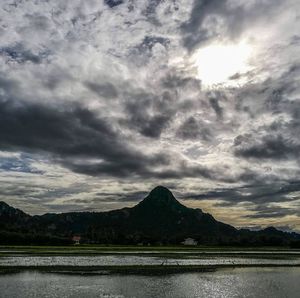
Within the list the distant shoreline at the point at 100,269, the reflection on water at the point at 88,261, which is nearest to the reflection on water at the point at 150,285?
the distant shoreline at the point at 100,269

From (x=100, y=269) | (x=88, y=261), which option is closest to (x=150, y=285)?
(x=100, y=269)

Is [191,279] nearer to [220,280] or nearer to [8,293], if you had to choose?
[220,280]

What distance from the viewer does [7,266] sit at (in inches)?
2216

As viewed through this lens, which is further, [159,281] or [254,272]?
[254,272]

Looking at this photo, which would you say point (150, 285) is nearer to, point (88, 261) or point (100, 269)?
point (100, 269)

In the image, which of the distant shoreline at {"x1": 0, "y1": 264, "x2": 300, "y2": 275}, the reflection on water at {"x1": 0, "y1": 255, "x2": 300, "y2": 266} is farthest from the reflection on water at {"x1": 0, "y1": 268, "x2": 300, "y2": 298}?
the reflection on water at {"x1": 0, "y1": 255, "x2": 300, "y2": 266}

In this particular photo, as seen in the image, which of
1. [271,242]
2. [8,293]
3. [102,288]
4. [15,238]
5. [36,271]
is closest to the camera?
[8,293]

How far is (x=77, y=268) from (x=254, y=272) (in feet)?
81.1

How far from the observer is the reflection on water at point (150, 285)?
36031 mm

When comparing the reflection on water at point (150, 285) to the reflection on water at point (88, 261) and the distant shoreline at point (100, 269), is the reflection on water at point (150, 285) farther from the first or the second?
the reflection on water at point (88, 261)

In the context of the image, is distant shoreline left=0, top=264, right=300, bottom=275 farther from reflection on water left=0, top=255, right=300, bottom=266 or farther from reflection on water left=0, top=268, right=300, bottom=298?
reflection on water left=0, top=255, right=300, bottom=266

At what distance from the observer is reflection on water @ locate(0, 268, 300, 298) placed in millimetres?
36031

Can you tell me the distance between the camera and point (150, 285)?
136 ft

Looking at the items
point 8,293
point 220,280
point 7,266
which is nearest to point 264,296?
point 220,280
